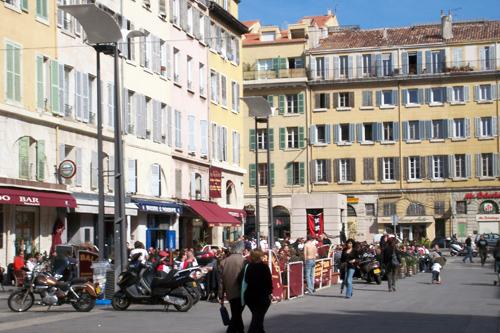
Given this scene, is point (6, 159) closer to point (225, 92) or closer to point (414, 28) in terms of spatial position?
point (225, 92)

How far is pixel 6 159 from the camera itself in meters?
33.4

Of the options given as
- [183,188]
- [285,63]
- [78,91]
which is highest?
[285,63]

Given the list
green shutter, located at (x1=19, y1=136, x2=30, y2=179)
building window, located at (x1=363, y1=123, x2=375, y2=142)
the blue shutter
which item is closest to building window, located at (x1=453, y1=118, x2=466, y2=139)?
the blue shutter

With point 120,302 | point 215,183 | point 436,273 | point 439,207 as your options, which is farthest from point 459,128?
point 120,302

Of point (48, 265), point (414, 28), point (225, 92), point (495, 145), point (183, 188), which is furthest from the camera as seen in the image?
point (414, 28)

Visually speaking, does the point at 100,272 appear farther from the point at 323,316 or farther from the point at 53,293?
the point at 323,316

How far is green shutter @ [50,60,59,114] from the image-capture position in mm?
36562

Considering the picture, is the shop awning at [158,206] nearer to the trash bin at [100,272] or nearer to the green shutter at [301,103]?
the trash bin at [100,272]

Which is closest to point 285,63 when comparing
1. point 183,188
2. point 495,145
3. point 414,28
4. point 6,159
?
point 414,28

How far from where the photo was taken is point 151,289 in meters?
23.9

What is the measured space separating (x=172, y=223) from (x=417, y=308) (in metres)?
26.2

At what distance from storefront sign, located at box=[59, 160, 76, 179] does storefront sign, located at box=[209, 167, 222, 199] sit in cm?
1951

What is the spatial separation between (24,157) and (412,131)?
53.3 meters

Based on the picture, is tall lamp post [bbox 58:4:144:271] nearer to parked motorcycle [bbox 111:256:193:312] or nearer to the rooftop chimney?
parked motorcycle [bbox 111:256:193:312]
